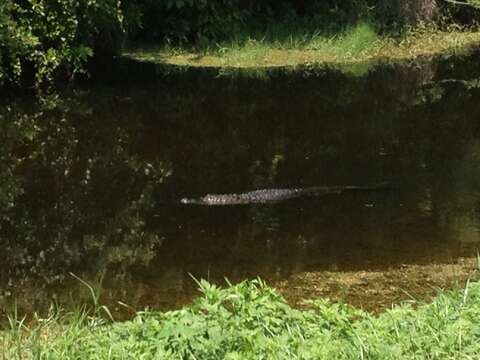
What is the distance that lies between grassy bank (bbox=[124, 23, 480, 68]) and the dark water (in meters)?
1.92

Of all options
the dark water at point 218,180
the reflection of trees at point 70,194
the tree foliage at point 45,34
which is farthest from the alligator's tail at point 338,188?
the tree foliage at point 45,34

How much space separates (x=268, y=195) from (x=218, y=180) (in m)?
0.77

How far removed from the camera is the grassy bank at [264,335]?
3318mm

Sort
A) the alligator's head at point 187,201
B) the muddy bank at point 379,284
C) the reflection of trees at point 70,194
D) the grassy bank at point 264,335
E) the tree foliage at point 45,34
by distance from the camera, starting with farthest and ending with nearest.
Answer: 1. the tree foliage at point 45,34
2. the alligator's head at point 187,201
3. the reflection of trees at point 70,194
4. the muddy bank at point 379,284
5. the grassy bank at point 264,335

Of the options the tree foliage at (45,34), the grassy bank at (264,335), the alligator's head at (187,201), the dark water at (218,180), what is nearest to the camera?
the grassy bank at (264,335)

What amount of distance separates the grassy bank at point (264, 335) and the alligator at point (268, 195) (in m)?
3.54

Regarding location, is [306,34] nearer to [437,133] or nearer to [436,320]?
[437,133]

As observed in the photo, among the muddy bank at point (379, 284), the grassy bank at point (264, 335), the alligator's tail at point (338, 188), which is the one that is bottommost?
the alligator's tail at point (338, 188)

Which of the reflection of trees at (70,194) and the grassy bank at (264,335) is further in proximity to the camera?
the reflection of trees at (70,194)

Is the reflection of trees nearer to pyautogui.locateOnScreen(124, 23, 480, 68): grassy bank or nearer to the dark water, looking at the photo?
the dark water

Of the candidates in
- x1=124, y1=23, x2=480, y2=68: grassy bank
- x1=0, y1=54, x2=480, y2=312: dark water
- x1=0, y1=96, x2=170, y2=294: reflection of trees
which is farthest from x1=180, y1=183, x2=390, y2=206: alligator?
x1=124, y1=23, x2=480, y2=68: grassy bank

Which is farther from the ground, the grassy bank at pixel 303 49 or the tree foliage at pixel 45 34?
the tree foliage at pixel 45 34

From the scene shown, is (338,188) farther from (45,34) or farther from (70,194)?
(45,34)

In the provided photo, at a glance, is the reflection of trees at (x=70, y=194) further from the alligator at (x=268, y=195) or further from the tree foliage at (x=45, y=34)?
the tree foliage at (x=45, y=34)
